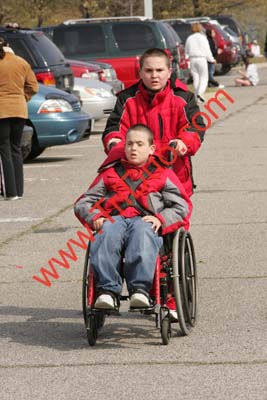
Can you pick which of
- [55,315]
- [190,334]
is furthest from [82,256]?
[190,334]

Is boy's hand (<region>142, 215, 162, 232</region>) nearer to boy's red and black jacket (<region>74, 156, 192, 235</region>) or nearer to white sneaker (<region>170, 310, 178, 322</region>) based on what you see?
boy's red and black jacket (<region>74, 156, 192, 235</region>)

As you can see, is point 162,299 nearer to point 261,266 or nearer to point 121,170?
point 121,170

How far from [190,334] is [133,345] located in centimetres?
39

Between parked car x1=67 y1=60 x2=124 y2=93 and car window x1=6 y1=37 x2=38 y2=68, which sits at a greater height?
car window x1=6 y1=37 x2=38 y2=68

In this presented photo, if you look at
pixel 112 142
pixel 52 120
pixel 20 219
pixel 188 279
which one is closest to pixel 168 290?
pixel 188 279

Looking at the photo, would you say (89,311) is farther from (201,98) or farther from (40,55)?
(201,98)

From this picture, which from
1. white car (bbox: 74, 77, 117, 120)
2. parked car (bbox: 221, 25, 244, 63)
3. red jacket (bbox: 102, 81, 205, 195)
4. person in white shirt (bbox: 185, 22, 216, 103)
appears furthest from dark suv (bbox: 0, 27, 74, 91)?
parked car (bbox: 221, 25, 244, 63)

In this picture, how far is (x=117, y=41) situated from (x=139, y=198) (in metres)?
20.6

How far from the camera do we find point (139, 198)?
705cm

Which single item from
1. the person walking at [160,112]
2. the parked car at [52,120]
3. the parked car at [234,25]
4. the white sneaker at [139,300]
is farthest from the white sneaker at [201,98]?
the parked car at [234,25]

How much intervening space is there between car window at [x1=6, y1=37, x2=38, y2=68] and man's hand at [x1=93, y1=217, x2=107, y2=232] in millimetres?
11896

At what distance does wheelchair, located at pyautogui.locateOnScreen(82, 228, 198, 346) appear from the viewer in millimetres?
6863

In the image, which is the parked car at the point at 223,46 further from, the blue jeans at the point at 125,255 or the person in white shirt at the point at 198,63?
the blue jeans at the point at 125,255

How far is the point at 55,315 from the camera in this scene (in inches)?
313
